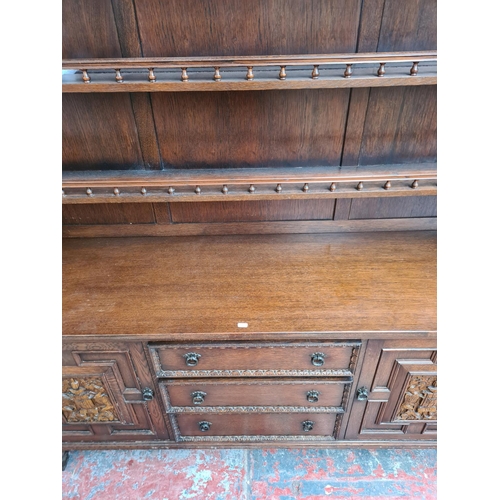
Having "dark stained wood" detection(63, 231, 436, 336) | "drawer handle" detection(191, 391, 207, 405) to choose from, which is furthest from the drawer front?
"dark stained wood" detection(63, 231, 436, 336)

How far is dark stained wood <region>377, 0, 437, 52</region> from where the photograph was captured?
0.97 metres

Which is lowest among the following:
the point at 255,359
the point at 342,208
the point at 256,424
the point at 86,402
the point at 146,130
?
the point at 256,424

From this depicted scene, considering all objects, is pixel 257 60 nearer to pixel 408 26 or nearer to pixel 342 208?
pixel 408 26

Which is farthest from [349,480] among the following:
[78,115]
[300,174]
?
[78,115]

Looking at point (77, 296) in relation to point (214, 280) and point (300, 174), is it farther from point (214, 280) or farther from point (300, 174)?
point (300, 174)

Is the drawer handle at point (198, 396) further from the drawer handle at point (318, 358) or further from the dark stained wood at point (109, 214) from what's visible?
the dark stained wood at point (109, 214)

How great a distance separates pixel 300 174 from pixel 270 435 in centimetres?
99

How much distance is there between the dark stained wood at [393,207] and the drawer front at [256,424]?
757 mm

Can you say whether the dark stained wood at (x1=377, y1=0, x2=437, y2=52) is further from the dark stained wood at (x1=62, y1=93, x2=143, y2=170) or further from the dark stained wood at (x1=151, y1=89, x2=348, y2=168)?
the dark stained wood at (x1=62, y1=93, x2=143, y2=170)

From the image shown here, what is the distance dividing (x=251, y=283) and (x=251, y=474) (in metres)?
0.81

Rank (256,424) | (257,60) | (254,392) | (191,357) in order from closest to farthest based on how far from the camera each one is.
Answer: (257,60) < (191,357) < (254,392) < (256,424)

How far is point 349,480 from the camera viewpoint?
4.52 feet

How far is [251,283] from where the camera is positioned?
1.20 m

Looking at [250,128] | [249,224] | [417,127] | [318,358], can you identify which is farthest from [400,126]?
[318,358]
